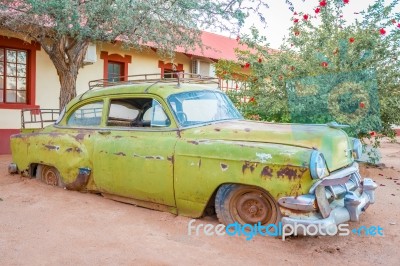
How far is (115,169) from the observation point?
15.5ft

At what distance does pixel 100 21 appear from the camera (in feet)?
24.2

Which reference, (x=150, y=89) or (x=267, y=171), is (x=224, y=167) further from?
(x=150, y=89)

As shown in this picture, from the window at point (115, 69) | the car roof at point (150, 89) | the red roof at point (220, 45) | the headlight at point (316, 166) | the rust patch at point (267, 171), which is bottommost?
the rust patch at point (267, 171)

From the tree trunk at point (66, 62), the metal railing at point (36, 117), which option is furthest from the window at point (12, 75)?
the tree trunk at point (66, 62)

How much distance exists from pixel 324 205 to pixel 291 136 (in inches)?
29.5

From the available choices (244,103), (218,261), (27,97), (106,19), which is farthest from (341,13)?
(27,97)

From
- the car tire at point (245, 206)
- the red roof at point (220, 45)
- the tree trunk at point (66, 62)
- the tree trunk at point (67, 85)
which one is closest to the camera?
the car tire at point (245, 206)

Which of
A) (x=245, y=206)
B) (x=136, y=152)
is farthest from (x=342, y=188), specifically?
(x=136, y=152)

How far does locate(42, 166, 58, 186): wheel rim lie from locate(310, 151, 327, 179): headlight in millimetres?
3711

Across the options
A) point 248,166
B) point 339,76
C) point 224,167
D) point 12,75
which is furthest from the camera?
point 12,75

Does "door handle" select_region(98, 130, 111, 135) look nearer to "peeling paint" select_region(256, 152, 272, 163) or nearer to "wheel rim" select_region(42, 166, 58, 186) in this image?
"wheel rim" select_region(42, 166, 58, 186)

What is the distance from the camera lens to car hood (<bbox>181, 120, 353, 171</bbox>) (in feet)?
12.5

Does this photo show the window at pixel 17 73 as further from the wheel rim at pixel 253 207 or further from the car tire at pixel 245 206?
the wheel rim at pixel 253 207

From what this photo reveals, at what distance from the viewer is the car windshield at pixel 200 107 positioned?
4500mm
